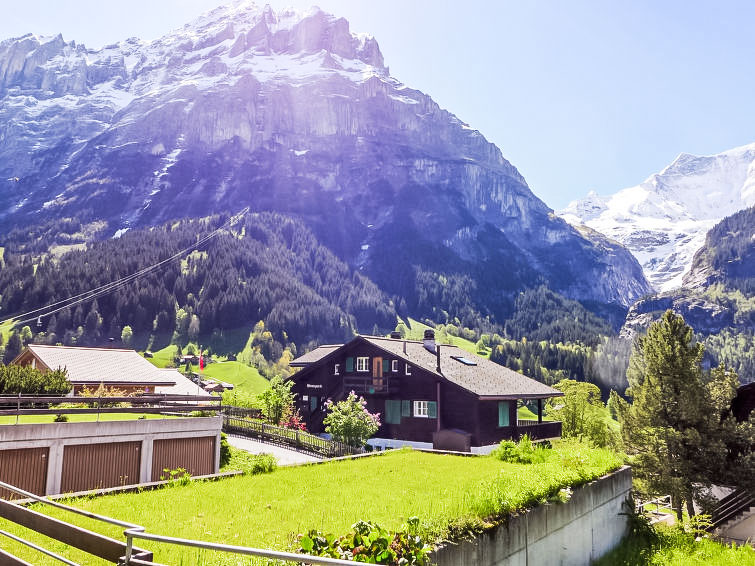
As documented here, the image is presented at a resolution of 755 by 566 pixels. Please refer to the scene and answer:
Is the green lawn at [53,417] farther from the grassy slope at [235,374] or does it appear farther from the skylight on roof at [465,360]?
the grassy slope at [235,374]

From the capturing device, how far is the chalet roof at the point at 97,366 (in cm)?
4116

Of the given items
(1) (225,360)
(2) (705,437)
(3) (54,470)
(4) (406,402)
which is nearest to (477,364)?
(4) (406,402)

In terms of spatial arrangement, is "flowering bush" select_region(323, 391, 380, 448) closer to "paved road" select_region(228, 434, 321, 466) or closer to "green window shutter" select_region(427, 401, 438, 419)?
"paved road" select_region(228, 434, 321, 466)

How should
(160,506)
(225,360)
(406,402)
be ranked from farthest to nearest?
(225,360) → (406,402) → (160,506)

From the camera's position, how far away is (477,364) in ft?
168

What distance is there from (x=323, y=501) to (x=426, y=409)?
33799mm

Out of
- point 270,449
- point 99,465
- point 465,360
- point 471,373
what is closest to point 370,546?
point 99,465

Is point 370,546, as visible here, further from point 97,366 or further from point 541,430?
point 97,366

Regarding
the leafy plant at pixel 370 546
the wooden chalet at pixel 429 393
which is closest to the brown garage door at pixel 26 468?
the leafy plant at pixel 370 546

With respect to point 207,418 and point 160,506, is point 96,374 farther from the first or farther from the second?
point 160,506

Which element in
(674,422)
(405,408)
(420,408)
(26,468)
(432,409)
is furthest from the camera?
(405,408)

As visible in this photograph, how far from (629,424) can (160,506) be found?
24.7m

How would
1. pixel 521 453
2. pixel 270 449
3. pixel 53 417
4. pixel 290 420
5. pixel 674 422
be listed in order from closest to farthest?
pixel 521 453 < pixel 53 417 < pixel 674 422 < pixel 270 449 < pixel 290 420

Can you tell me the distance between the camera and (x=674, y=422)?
27.2 metres
